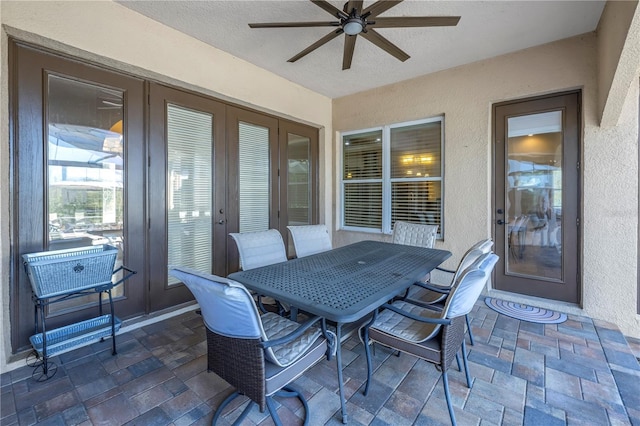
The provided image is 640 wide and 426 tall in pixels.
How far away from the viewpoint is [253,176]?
3869 millimetres

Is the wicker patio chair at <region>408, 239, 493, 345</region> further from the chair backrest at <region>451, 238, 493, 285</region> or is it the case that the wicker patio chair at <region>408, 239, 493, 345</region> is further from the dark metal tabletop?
the dark metal tabletop

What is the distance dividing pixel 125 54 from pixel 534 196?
178 inches

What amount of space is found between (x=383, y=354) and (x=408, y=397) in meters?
0.48

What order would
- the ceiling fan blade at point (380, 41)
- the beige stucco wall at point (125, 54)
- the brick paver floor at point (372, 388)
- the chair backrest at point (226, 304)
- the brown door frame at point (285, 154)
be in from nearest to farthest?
1. the chair backrest at point (226, 304)
2. the brick paver floor at point (372, 388)
3. the beige stucco wall at point (125, 54)
4. the ceiling fan blade at point (380, 41)
5. the brown door frame at point (285, 154)

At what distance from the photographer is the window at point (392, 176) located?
400 centimetres

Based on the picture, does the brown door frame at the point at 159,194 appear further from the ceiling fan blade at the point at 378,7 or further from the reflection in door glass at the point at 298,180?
the ceiling fan blade at the point at 378,7

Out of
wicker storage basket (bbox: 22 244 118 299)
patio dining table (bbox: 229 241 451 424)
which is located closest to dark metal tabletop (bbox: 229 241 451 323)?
patio dining table (bbox: 229 241 451 424)

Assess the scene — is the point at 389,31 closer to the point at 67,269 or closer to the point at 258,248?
the point at 258,248

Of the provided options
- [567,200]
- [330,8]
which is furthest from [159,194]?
[567,200]

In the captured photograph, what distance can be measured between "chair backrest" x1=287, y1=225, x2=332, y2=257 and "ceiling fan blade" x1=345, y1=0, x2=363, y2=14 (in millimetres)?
1889

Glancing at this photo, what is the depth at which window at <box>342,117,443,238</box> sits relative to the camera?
157 inches

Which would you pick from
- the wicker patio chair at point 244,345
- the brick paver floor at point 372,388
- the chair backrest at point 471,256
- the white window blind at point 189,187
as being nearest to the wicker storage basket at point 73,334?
the brick paver floor at point 372,388

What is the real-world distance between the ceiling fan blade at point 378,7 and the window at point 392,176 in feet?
7.30

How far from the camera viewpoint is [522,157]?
3.35 m
